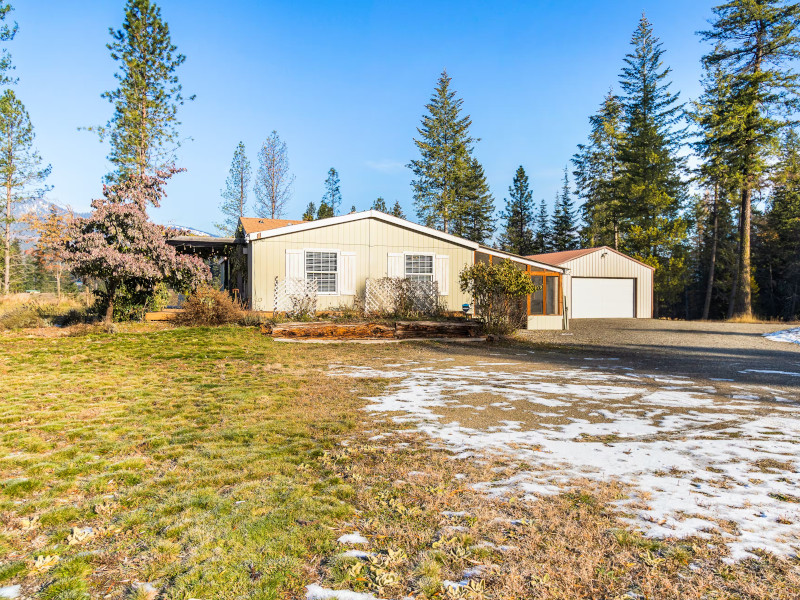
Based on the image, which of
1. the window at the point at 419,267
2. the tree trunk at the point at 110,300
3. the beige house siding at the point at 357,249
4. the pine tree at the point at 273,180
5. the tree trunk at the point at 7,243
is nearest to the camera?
the tree trunk at the point at 110,300

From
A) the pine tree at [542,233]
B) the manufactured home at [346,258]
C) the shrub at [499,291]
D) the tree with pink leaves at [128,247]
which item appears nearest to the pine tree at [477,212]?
the pine tree at [542,233]

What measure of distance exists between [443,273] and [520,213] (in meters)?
27.0

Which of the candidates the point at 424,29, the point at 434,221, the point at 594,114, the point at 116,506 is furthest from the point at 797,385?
the point at 594,114

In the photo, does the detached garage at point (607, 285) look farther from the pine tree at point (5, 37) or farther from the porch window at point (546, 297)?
the pine tree at point (5, 37)

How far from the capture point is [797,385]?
6680 mm

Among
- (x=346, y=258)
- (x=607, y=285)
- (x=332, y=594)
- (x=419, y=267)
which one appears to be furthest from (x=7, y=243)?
(x=607, y=285)

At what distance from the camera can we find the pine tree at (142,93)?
824 inches

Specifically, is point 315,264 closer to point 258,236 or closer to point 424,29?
point 258,236

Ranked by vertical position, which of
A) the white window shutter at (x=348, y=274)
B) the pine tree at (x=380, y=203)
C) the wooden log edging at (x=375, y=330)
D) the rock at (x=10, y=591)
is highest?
the pine tree at (x=380, y=203)

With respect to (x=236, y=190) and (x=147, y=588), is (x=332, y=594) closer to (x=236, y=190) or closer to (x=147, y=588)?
(x=147, y=588)

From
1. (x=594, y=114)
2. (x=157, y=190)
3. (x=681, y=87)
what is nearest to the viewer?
(x=157, y=190)

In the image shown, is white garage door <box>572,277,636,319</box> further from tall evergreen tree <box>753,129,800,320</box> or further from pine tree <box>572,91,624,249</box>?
tall evergreen tree <box>753,129,800,320</box>

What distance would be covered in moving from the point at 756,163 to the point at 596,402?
22.8m

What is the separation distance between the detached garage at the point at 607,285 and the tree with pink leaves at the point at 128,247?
55.8ft
